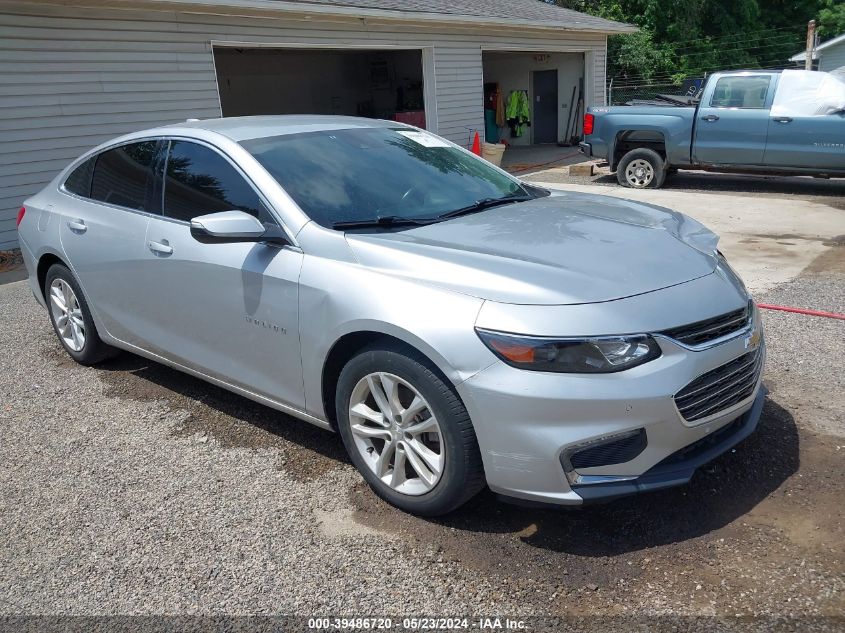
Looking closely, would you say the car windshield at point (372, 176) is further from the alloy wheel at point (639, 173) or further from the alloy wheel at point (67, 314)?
the alloy wheel at point (639, 173)

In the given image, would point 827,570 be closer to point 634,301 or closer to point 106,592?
point 634,301

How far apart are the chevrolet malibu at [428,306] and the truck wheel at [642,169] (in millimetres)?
8724

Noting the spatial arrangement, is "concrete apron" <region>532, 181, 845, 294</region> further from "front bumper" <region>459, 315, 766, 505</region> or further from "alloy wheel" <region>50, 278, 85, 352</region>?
"alloy wheel" <region>50, 278, 85, 352</region>

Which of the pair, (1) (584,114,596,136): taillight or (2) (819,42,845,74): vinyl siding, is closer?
(1) (584,114,596,136): taillight

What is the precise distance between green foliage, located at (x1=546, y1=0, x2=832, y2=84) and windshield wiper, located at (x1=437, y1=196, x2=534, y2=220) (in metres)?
27.9

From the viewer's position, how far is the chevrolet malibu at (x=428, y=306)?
2631 mm

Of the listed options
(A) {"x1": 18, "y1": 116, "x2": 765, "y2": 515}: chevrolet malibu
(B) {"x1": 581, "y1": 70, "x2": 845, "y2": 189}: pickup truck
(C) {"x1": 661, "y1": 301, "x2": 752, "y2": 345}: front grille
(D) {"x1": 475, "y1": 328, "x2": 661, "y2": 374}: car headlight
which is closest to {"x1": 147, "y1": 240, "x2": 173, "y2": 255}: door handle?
(A) {"x1": 18, "y1": 116, "x2": 765, "y2": 515}: chevrolet malibu

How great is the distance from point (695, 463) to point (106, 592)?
2323 mm

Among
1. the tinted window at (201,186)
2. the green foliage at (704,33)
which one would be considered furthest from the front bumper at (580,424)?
the green foliage at (704,33)

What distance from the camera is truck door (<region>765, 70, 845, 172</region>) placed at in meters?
10.5

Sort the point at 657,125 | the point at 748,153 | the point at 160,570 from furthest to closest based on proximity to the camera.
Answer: the point at 657,125 < the point at 748,153 < the point at 160,570

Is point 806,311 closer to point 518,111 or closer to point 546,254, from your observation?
point 546,254

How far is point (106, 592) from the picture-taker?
279cm

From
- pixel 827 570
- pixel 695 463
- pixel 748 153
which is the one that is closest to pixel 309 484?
pixel 695 463
